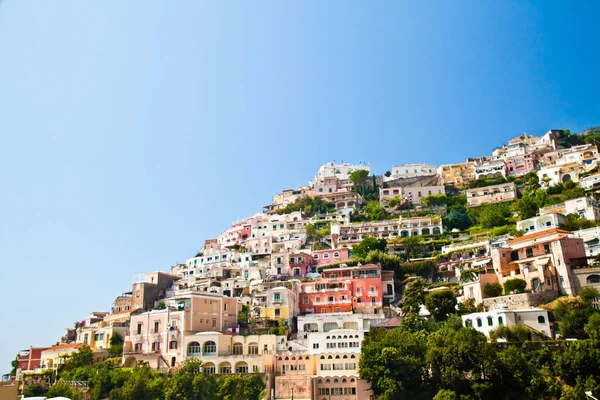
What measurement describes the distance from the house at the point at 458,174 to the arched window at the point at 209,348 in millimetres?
63958

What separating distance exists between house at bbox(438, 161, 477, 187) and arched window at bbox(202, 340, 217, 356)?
6396 cm

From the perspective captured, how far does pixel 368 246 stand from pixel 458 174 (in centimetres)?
3797

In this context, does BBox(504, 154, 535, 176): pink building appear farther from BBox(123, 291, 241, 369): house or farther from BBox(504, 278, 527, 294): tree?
BBox(123, 291, 241, 369): house

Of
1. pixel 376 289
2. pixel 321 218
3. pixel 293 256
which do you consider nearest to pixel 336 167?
pixel 321 218

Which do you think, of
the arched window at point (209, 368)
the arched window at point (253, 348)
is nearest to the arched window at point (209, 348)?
the arched window at point (209, 368)

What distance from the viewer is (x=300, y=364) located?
48938 mm

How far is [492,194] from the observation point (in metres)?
85.8

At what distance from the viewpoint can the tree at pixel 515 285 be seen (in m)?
46.5

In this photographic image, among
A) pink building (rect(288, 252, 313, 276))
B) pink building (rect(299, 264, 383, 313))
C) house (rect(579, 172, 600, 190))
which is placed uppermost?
house (rect(579, 172, 600, 190))

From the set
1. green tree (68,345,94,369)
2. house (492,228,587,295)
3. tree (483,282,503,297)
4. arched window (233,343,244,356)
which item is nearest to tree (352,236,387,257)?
house (492,228,587,295)

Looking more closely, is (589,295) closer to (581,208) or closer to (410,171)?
(581,208)

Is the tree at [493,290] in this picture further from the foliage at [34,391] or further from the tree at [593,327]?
the foliage at [34,391]

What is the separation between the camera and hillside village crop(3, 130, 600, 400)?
4650 cm

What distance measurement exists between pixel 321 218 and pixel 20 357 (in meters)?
50.0
